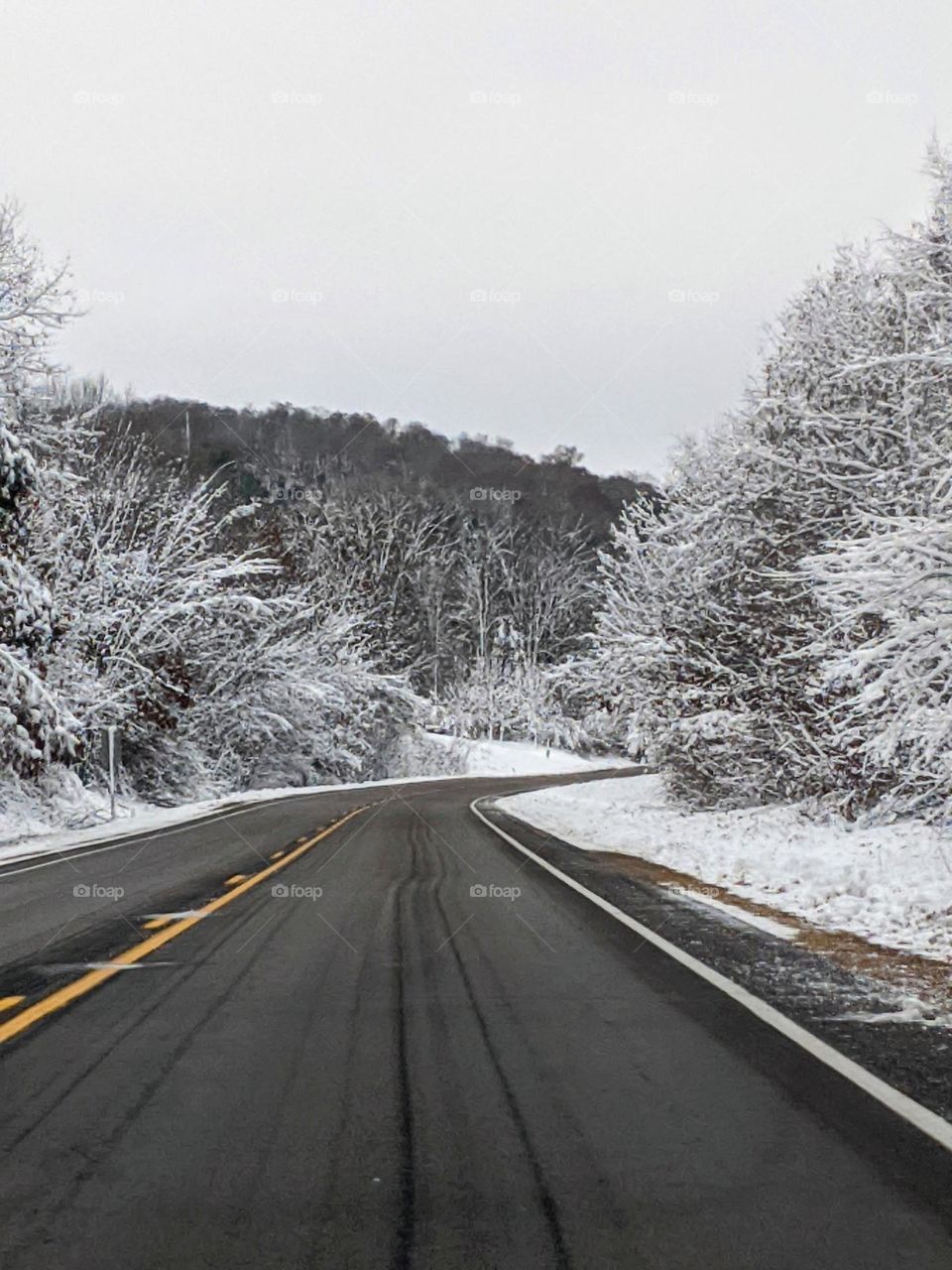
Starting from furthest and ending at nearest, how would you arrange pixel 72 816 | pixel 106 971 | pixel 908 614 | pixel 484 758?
pixel 484 758 → pixel 72 816 → pixel 908 614 → pixel 106 971

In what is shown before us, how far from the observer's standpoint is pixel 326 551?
59.4 metres

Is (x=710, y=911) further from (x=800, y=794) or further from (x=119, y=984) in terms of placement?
(x=800, y=794)

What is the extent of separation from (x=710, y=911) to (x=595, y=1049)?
5410mm

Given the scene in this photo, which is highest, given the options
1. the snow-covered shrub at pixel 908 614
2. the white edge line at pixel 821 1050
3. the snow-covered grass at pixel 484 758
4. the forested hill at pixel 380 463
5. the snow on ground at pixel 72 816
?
the forested hill at pixel 380 463

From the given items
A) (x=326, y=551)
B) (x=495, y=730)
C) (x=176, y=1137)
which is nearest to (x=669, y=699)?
(x=176, y=1137)

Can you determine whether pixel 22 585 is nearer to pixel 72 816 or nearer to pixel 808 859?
pixel 72 816

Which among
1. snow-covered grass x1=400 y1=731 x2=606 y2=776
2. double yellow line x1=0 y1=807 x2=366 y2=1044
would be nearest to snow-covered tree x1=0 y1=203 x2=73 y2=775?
double yellow line x1=0 y1=807 x2=366 y2=1044

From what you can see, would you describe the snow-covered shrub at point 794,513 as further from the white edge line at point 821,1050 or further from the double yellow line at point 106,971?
the double yellow line at point 106,971

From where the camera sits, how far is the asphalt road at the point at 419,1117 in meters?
3.48

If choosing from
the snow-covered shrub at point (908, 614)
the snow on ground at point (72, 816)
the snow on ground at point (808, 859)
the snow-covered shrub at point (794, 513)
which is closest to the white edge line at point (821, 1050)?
the snow on ground at point (808, 859)

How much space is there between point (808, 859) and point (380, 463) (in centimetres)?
8550

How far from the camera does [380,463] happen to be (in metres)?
97.6

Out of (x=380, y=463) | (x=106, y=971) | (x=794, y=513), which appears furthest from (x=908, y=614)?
(x=380, y=463)

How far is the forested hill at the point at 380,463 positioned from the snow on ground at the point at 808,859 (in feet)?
201
